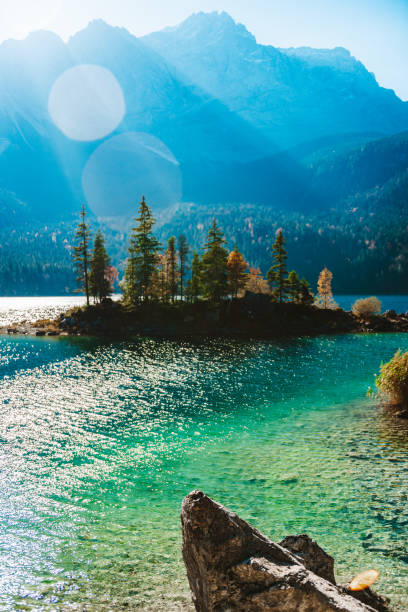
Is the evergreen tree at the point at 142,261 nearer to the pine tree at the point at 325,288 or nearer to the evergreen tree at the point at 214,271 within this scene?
the evergreen tree at the point at 214,271

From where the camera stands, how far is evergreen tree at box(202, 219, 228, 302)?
82.4m

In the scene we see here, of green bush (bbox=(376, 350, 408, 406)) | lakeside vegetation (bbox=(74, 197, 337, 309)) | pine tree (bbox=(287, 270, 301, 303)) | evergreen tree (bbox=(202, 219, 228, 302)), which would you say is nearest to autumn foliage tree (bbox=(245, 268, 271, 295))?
lakeside vegetation (bbox=(74, 197, 337, 309))

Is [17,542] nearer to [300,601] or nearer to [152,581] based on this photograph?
[152,581]

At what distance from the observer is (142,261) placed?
86.4 meters

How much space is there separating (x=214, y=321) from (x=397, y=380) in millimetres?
55525

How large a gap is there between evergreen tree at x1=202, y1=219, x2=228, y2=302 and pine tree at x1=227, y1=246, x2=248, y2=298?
2096 mm

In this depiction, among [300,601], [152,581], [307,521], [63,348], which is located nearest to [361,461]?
[307,521]

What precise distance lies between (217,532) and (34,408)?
87.8 ft

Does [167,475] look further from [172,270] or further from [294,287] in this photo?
[294,287]

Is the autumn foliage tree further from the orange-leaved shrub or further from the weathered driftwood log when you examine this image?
the weathered driftwood log

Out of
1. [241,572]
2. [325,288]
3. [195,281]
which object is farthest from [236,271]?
[241,572]

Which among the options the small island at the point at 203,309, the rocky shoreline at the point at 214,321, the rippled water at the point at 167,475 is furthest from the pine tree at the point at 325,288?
the rippled water at the point at 167,475

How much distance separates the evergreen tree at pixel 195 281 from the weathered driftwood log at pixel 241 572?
79955 millimetres

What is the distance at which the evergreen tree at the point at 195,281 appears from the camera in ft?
286
